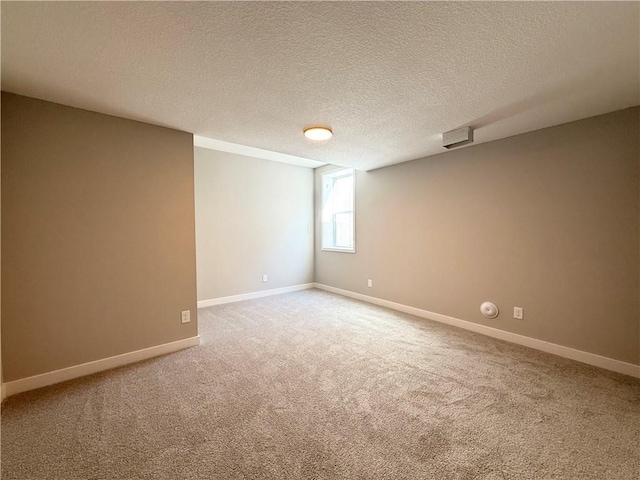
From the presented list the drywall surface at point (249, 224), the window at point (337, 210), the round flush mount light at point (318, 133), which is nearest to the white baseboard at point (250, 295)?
the drywall surface at point (249, 224)

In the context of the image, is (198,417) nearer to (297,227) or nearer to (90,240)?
Answer: (90,240)

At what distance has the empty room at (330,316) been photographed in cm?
137

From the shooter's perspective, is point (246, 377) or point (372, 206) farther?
point (372, 206)

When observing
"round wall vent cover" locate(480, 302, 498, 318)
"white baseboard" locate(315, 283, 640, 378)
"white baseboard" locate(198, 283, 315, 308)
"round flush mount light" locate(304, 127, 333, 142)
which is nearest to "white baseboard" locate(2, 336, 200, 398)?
"white baseboard" locate(198, 283, 315, 308)

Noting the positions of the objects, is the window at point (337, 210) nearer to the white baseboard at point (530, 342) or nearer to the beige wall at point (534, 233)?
the beige wall at point (534, 233)

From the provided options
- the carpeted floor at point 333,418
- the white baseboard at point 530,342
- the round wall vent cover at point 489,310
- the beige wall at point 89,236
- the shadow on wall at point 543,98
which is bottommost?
the carpeted floor at point 333,418

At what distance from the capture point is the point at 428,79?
5.88 feet

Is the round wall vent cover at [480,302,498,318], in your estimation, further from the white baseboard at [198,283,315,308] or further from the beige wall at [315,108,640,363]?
the white baseboard at [198,283,315,308]

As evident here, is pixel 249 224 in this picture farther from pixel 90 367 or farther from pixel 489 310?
pixel 489 310

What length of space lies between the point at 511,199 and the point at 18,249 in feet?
14.5

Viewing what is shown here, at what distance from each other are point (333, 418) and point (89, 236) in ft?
7.92

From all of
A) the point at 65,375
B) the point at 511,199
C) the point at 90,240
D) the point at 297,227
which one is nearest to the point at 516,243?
the point at 511,199

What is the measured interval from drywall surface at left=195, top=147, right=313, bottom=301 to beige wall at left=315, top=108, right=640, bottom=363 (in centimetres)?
194

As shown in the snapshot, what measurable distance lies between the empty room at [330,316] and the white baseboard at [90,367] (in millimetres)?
15
